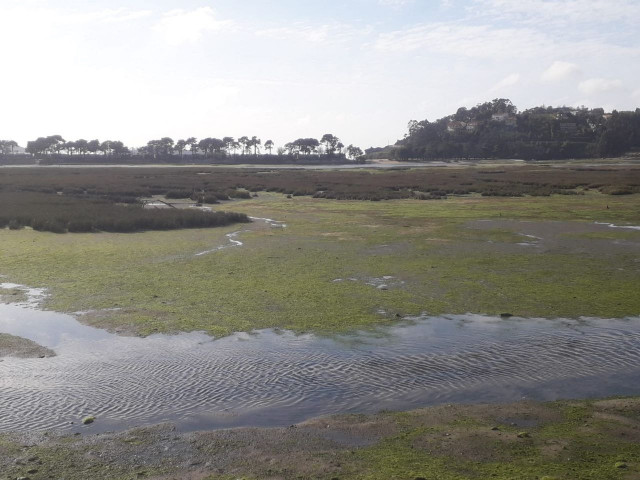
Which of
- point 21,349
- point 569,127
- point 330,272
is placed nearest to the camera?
point 21,349

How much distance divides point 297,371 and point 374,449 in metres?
3.21

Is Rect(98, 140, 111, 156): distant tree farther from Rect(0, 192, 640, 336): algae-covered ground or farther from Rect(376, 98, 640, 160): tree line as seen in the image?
Rect(0, 192, 640, 336): algae-covered ground

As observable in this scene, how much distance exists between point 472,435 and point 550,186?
2093 inches

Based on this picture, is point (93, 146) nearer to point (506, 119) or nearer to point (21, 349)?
point (506, 119)

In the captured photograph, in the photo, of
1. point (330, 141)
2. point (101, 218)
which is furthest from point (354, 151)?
point (101, 218)

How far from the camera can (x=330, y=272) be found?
19172 millimetres

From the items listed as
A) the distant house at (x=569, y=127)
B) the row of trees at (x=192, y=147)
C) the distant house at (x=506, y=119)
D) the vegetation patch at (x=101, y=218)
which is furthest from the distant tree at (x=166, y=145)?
the vegetation patch at (x=101, y=218)

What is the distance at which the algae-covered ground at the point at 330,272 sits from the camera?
14.6 meters

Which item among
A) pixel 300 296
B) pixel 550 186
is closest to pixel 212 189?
pixel 550 186

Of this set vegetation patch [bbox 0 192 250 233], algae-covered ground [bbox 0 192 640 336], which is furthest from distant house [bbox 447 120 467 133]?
vegetation patch [bbox 0 192 250 233]

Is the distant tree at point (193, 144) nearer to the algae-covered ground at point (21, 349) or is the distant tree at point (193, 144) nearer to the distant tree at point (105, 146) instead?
the distant tree at point (105, 146)

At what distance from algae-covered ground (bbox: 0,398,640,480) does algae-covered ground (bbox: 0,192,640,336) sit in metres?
4.96

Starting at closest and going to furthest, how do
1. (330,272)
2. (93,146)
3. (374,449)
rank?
1. (374,449)
2. (330,272)
3. (93,146)

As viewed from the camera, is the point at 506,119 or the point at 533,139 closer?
the point at 533,139
